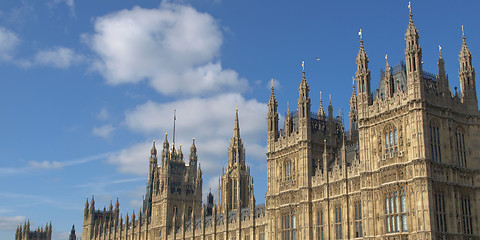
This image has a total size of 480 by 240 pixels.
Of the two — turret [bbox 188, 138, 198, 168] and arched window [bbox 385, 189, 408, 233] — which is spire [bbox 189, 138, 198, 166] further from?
arched window [bbox 385, 189, 408, 233]

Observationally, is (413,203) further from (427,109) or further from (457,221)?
(427,109)

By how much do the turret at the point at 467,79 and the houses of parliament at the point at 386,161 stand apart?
0.10 metres

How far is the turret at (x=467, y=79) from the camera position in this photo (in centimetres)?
5600

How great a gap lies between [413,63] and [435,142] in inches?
302

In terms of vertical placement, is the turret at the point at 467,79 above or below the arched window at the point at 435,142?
above

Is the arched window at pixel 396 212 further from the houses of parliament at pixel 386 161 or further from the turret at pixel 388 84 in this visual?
the turret at pixel 388 84

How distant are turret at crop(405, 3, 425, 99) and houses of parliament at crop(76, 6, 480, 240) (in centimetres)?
9

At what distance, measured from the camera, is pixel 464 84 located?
56.5 m

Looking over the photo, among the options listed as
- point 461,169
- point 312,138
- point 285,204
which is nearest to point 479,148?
point 461,169

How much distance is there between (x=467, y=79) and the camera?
56.7 metres

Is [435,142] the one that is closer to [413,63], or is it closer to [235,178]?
[413,63]

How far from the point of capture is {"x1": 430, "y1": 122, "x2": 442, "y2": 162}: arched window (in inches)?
2018

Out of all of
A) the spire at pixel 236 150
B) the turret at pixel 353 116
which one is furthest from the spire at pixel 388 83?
the spire at pixel 236 150

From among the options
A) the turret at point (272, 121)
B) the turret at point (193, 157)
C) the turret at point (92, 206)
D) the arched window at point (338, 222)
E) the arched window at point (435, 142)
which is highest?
the turret at point (193, 157)
